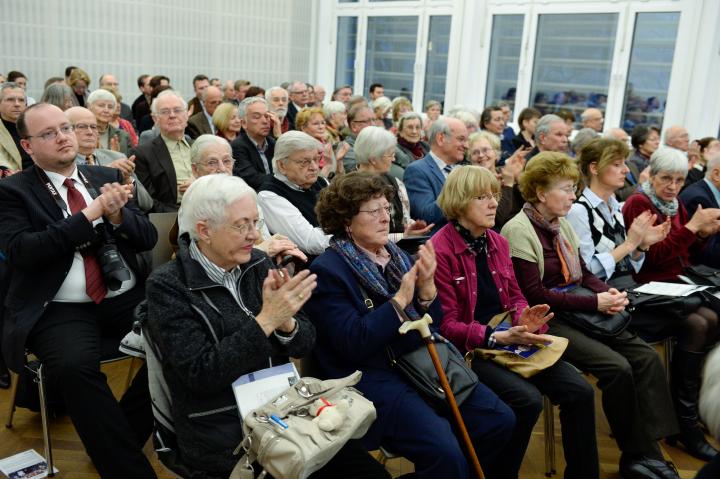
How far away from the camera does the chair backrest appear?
306 cm

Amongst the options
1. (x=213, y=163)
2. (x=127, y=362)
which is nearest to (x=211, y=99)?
(x=213, y=163)

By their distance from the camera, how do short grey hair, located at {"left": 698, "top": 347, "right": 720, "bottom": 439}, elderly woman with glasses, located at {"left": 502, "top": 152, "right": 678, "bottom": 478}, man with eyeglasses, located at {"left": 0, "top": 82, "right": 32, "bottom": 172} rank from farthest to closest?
man with eyeglasses, located at {"left": 0, "top": 82, "right": 32, "bottom": 172}
elderly woman with glasses, located at {"left": 502, "top": 152, "right": 678, "bottom": 478}
short grey hair, located at {"left": 698, "top": 347, "right": 720, "bottom": 439}

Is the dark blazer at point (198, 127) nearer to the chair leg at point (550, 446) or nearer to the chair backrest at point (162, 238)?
the chair backrest at point (162, 238)

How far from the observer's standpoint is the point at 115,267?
255 cm

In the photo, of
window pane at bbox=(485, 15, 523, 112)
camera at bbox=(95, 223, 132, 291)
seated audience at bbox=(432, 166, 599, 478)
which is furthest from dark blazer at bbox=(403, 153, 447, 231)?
window pane at bbox=(485, 15, 523, 112)

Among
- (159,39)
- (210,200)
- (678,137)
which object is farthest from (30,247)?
(159,39)

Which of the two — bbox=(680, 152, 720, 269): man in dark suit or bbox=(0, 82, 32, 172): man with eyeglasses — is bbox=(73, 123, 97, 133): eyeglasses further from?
bbox=(680, 152, 720, 269): man in dark suit

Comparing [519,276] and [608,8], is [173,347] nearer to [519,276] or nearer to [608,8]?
[519,276]

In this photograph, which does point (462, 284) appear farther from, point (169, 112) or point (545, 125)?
point (545, 125)

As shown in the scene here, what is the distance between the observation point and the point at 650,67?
848cm

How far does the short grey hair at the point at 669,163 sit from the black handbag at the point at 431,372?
Answer: 2.19 m

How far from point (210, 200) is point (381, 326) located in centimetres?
74

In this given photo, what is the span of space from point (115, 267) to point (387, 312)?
118 centimetres

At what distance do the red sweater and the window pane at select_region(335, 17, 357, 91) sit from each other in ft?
27.6
